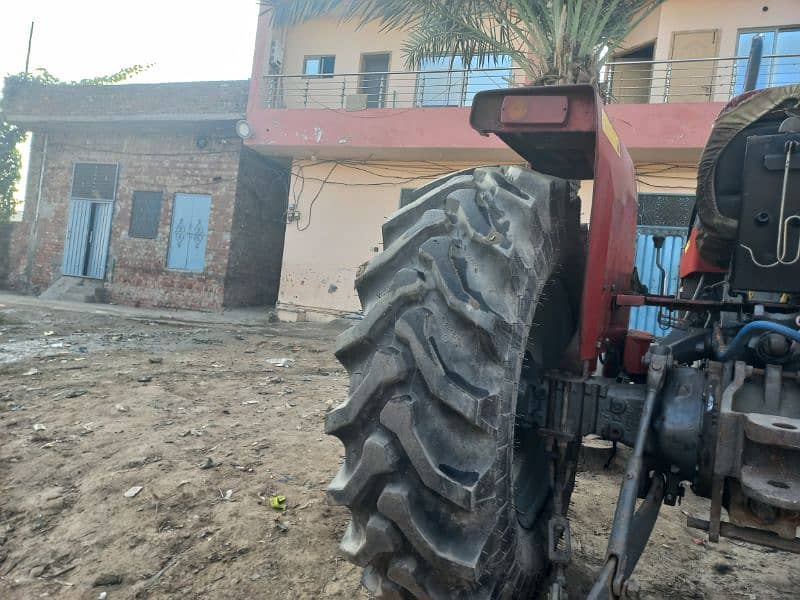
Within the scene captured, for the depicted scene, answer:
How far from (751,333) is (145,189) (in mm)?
14856

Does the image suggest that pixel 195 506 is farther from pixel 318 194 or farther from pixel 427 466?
pixel 318 194

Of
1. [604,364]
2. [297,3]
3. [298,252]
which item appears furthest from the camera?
[298,252]

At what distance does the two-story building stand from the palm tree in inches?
40.1

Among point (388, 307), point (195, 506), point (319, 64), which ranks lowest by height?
point (195, 506)

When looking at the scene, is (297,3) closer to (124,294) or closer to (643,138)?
(643,138)

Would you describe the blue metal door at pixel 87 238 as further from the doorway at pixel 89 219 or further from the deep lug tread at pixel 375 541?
the deep lug tread at pixel 375 541

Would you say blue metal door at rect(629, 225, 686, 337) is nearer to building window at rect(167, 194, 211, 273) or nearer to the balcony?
the balcony

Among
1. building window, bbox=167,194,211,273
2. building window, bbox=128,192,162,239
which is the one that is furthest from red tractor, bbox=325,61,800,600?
building window, bbox=128,192,162,239

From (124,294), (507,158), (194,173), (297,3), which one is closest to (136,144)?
(194,173)

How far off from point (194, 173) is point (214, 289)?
113 inches

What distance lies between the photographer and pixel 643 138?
9875 mm

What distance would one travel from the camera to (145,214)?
14.4m

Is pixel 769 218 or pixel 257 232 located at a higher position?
pixel 257 232

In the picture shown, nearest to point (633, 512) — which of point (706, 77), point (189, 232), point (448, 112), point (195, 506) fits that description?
point (195, 506)
